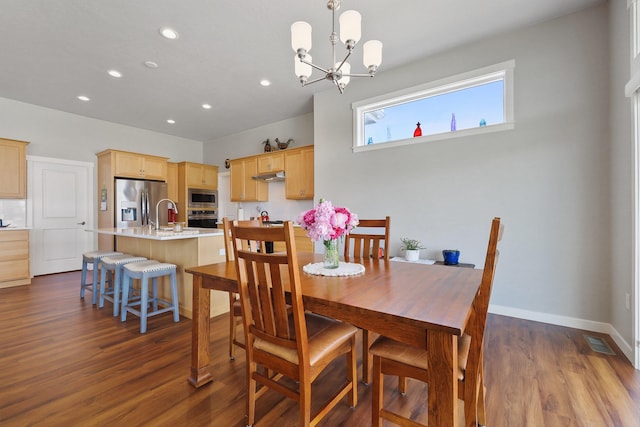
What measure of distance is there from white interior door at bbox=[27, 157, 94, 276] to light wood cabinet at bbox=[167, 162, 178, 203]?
4.34 feet

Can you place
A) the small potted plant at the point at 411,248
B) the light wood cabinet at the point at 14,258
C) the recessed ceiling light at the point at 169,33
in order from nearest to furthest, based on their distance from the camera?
the recessed ceiling light at the point at 169,33, the small potted plant at the point at 411,248, the light wood cabinet at the point at 14,258

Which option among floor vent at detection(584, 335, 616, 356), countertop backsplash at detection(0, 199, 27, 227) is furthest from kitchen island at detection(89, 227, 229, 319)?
floor vent at detection(584, 335, 616, 356)

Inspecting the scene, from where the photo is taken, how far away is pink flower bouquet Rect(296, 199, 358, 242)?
5.04ft

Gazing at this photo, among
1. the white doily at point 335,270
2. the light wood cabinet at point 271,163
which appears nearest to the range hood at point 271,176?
the light wood cabinet at point 271,163

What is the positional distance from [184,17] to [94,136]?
13.7 feet

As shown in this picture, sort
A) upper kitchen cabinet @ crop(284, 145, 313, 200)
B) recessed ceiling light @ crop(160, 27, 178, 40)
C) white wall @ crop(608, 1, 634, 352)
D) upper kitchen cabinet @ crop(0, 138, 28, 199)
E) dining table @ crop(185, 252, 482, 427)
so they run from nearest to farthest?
dining table @ crop(185, 252, 482, 427), white wall @ crop(608, 1, 634, 352), recessed ceiling light @ crop(160, 27, 178, 40), upper kitchen cabinet @ crop(0, 138, 28, 199), upper kitchen cabinet @ crop(284, 145, 313, 200)

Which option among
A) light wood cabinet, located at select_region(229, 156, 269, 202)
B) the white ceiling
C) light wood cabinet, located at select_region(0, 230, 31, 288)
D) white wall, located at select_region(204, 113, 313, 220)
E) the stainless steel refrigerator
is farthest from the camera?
light wood cabinet, located at select_region(229, 156, 269, 202)

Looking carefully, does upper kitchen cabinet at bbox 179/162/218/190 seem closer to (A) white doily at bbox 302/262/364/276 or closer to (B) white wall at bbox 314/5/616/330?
(B) white wall at bbox 314/5/616/330

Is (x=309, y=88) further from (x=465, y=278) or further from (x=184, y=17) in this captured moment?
(x=465, y=278)

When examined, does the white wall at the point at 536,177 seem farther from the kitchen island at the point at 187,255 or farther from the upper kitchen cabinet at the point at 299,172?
the kitchen island at the point at 187,255

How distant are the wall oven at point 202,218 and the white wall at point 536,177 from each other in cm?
464

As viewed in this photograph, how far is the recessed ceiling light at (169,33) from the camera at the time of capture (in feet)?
8.98

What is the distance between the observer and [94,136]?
5371 millimetres

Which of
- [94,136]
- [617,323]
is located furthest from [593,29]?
[94,136]
